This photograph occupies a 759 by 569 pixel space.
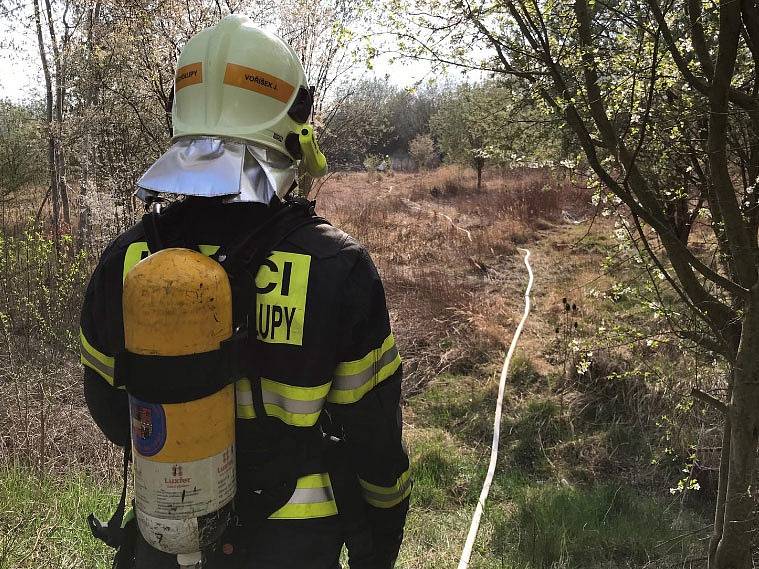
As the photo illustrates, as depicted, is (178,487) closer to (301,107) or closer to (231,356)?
(231,356)

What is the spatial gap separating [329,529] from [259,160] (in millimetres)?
946

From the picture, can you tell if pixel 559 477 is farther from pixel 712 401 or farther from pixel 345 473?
pixel 345 473

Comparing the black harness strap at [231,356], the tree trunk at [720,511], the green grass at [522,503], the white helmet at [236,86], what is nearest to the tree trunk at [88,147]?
the green grass at [522,503]

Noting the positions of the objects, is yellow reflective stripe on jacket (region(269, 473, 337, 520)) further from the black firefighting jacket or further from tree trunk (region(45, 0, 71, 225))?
tree trunk (region(45, 0, 71, 225))

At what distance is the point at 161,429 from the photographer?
1128 millimetres

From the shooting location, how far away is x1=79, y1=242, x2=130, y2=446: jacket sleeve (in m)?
1.37

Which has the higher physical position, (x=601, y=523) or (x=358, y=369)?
(x=358, y=369)

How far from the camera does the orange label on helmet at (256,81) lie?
1.39 m

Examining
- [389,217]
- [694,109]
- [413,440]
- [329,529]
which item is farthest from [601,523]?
[389,217]

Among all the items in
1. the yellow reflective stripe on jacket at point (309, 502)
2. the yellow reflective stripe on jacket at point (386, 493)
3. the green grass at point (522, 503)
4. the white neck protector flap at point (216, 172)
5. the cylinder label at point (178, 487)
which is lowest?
the green grass at point (522, 503)

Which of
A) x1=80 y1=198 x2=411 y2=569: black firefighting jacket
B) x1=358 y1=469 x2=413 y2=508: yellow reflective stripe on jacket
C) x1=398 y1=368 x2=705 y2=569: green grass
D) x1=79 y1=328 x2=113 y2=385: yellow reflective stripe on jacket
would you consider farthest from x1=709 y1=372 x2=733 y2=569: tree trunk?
x1=79 y1=328 x2=113 y2=385: yellow reflective stripe on jacket

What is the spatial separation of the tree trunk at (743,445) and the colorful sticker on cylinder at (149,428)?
1928 millimetres

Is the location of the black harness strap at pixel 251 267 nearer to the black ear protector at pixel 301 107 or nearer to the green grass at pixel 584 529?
the black ear protector at pixel 301 107

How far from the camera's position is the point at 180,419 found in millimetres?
1128
